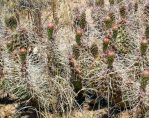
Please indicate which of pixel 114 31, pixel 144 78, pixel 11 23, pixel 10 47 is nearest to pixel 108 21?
pixel 114 31

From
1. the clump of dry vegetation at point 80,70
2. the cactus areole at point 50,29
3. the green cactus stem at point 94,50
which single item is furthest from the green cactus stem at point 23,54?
the green cactus stem at point 94,50

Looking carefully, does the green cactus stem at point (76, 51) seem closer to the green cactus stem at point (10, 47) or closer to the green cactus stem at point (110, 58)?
the green cactus stem at point (110, 58)

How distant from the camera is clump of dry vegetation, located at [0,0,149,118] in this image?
2988 millimetres

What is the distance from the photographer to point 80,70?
10.6 feet

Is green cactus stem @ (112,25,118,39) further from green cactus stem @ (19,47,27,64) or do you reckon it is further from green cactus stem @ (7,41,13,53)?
green cactus stem @ (7,41,13,53)

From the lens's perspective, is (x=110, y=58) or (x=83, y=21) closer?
(x=110, y=58)

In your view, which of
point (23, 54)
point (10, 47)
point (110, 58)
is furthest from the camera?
point (10, 47)

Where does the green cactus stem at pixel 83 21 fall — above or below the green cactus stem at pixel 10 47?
above

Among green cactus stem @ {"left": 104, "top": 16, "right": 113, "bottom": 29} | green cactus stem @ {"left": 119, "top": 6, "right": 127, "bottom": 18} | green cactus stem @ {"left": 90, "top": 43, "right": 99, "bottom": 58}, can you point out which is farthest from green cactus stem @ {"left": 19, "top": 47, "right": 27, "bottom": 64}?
green cactus stem @ {"left": 119, "top": 6, "right": 127, "bottom": 18}

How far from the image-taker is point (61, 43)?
3.51 m

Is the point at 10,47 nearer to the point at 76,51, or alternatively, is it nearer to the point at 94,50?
the point at 76,51

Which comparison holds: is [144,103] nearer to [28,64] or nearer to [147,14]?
[28,64]

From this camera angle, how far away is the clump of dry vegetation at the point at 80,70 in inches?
118

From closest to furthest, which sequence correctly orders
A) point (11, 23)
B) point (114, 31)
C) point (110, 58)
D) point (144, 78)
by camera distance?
1. point (144, 78)
2. point (110, 58)
3. point (114, 31)
4. point (11, 23)
